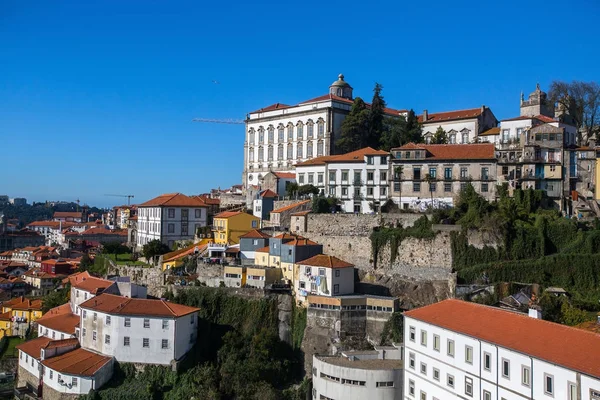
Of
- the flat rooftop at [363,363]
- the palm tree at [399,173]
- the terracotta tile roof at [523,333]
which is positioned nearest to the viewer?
the terracotta tile roof at [523,333]

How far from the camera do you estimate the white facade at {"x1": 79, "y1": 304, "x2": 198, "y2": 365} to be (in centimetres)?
3534

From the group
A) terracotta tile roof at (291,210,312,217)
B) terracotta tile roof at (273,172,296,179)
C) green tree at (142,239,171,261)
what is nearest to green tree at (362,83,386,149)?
terracotta tile roof at (273,172,296,179)

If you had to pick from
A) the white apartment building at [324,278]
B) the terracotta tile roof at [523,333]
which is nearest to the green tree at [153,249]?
the white apartment building at [324,278]

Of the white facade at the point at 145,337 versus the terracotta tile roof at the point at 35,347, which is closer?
the white facade at the point at 145,337

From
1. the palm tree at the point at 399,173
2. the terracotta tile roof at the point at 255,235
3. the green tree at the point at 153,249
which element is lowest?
the green tree at the point at 153,249

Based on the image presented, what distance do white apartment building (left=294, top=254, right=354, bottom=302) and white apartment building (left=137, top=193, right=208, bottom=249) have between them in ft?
67.2

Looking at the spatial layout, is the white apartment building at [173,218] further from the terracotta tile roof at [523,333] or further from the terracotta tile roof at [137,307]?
the terracotta tile roof at [523,333]

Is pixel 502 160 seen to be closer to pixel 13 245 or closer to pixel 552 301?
pixel 552 301

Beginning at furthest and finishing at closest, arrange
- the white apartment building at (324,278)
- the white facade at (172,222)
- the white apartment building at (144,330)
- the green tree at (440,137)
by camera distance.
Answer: the green tree at (440,137)
the white facade at (172,222)
the white apartment building at (324,278)
the white apartment building at (144,330)

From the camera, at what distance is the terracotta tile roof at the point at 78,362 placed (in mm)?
34969

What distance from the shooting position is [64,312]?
46656mm

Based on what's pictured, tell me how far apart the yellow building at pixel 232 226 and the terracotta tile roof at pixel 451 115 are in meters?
23.1

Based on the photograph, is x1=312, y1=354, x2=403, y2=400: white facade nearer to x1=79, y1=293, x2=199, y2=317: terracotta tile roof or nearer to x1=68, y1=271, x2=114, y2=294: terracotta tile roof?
x1=79, y1=293, x2=199, y2=317: terracotta tile roof

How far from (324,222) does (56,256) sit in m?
53.9
